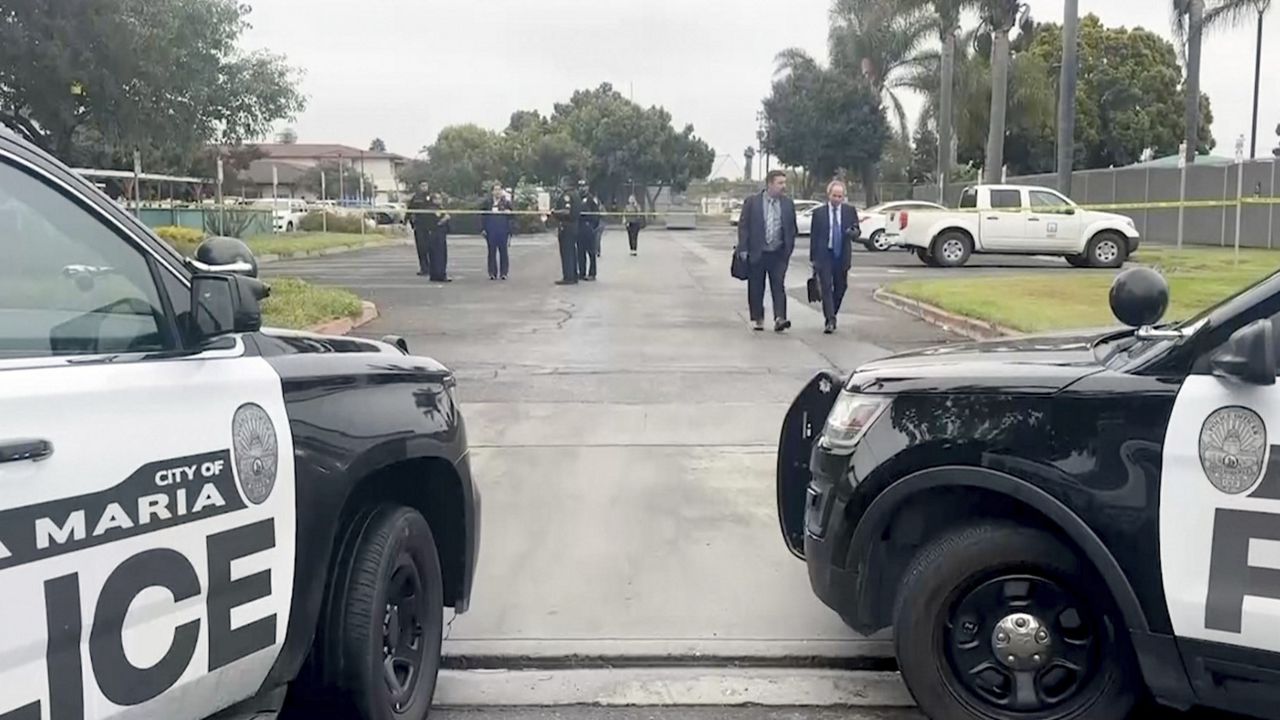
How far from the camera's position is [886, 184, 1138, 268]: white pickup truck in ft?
86.2

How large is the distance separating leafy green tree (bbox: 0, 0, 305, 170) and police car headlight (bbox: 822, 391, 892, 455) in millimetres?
12075

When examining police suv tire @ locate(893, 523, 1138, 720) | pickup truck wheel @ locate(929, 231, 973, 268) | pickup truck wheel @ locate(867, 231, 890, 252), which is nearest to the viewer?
police suv tire @ locate(893, 523, 1138, 720)

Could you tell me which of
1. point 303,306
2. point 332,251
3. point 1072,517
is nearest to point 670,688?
point 1072,517

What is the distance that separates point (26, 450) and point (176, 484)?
0.46m

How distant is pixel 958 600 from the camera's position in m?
4.14

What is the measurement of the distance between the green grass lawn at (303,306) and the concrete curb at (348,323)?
74mm

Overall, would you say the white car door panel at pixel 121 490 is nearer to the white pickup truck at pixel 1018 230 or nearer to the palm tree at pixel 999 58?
the white pickup truck at pixel 1018 230

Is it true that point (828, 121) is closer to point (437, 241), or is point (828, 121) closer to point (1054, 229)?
point (1054, 229)

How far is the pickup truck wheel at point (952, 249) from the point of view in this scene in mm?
27078

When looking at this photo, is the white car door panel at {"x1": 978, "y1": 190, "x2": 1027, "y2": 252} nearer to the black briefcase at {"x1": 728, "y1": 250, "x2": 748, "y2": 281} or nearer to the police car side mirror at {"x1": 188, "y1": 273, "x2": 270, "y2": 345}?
the black briefcase at {"x1": 728, "y1": 250, "x2": 748, "y2": 281}

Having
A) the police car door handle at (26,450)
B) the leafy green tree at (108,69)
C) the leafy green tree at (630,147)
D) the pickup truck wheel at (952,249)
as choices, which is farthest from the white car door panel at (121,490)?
the leafy green tree at (630,147)

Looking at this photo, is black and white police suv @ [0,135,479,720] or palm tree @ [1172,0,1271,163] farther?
palm tree @ [1172,0,1271,163]

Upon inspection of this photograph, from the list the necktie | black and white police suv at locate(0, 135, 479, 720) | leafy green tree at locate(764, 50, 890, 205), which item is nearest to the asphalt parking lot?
the necktie

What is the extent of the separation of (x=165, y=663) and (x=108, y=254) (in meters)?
0.98
